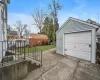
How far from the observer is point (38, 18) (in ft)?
106

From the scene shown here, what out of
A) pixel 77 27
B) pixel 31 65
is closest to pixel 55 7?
pixel 77 27

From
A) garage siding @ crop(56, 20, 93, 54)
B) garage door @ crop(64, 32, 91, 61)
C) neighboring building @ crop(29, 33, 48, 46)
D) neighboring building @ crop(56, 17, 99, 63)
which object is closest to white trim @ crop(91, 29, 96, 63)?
neighboring building @ crop(56, 17, 99, 63)

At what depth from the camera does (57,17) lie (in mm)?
23922

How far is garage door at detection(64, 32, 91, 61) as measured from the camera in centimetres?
750

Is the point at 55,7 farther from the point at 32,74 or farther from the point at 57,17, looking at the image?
the point at 32,74

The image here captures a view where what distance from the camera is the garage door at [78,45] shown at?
295 inches

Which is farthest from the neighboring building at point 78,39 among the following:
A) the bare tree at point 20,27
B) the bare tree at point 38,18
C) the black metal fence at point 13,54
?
the bare tree at point 20,27

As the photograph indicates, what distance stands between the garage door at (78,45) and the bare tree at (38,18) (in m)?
23.5

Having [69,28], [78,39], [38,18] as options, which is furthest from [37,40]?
[38,18]

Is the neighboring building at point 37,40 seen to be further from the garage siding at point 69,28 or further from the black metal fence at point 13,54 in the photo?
the black metal fence at point 13,54

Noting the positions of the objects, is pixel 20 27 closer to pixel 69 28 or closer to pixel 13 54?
pixel 69 28

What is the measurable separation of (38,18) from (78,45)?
26.2 meters

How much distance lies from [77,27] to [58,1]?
54.3ft

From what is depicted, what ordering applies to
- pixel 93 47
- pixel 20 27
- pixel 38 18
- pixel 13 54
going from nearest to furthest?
pixel 13 54 < pixel 93 47 < pixel 38 18 < pixel 20 27
